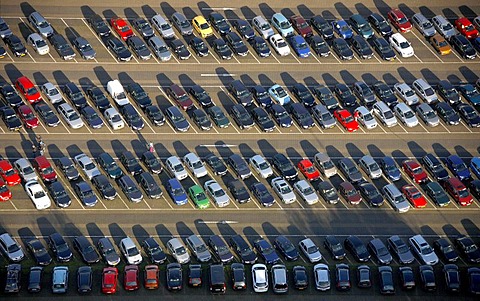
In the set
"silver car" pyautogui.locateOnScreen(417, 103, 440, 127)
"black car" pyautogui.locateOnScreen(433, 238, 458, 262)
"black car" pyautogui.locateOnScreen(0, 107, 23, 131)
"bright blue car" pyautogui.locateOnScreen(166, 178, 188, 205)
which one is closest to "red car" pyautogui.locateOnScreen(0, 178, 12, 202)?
"black car" pyautogui.locateOnScreen(0, 107, 23, 131)

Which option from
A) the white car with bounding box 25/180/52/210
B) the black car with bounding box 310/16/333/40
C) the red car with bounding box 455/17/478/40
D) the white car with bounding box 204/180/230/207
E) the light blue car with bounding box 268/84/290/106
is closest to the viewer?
the white car with bounding box 25/180/52/210

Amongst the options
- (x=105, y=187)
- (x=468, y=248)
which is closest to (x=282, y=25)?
(x=105, y=187)

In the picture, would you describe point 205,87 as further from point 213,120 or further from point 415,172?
point 415,172

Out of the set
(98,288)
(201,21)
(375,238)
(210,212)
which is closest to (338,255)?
(375,238)

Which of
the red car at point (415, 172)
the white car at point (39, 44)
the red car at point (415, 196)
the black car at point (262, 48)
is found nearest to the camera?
the red car at point (415, 196)

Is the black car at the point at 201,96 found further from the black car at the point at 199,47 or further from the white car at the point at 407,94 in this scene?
the white car at the point at 407,94

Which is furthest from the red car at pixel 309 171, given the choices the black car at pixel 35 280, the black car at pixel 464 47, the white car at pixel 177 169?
the black car at pixel 35 280

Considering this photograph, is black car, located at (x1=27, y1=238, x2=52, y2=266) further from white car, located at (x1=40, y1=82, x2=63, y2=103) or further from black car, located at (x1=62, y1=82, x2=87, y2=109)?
white car, located at (x1=40, y1=82, x2=63, y2=103)
